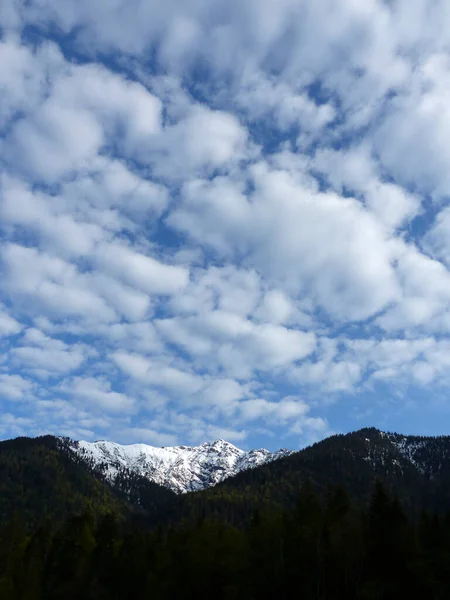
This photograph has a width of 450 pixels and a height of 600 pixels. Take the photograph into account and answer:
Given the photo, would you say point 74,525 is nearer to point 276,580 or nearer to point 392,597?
point 276,580

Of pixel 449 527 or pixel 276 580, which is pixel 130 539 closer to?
pixel 276 580

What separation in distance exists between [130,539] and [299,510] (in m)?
34.3

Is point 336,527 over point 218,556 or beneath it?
over

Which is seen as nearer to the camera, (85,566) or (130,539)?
(85,566)

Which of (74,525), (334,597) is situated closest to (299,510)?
(334,597)

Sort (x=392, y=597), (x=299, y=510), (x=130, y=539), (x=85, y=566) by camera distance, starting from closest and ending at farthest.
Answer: (x=392, y=597)
(x=299, y=510)
(x=85, y=566)
(x=130, y=539)

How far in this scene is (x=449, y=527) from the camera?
204 feet

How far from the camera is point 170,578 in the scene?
70.6 metres

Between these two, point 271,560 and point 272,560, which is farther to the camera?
point 271,560

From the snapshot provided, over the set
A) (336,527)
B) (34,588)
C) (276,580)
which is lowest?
(34,588)

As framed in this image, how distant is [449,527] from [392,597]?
46.8 ft

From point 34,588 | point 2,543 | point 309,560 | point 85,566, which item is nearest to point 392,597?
point 309,560

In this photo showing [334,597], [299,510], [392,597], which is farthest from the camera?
[299,510]

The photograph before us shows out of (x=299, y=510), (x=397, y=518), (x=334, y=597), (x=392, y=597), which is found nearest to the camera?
(x=392, y=597)
